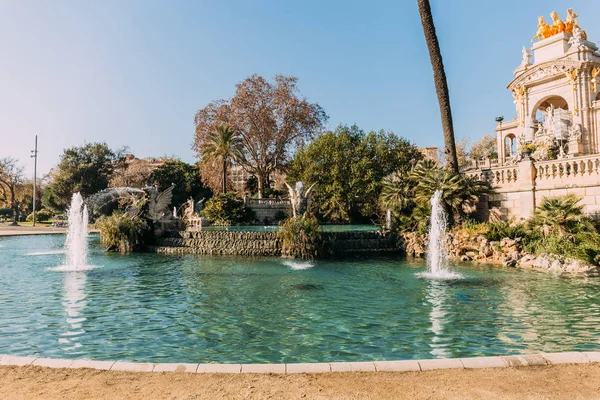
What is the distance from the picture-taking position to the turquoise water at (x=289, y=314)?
667 centimetres

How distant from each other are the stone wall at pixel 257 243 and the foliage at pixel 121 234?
1.12 m

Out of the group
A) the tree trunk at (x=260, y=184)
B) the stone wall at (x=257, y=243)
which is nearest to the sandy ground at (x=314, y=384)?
the stone wall at (x=257, y=243)

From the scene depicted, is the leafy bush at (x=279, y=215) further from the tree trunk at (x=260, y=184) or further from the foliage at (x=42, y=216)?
the foliage at (x=42, y=216)

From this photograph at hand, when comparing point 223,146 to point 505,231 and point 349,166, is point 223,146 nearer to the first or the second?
point 349,166

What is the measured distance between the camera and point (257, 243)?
20.8 metres

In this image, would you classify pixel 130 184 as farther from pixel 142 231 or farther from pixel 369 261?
pixel 369 261

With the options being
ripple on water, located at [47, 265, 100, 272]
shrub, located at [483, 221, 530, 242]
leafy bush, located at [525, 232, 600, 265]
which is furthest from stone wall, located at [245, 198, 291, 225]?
leafy bush, located at [525, 232, 600, 265]

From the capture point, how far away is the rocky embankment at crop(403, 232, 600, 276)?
14492mm

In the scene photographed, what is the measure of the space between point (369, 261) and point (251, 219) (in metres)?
23.3

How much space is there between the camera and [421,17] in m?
19.9

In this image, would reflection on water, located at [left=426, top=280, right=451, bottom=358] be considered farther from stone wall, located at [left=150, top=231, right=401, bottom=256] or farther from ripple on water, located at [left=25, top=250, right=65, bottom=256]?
ripple on water, located at [left=25, top=250, right=65, bottom=256]

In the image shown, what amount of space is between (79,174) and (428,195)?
150 ft

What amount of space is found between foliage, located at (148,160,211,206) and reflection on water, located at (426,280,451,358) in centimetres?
4380

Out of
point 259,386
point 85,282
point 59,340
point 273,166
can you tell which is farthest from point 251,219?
point 259,386
